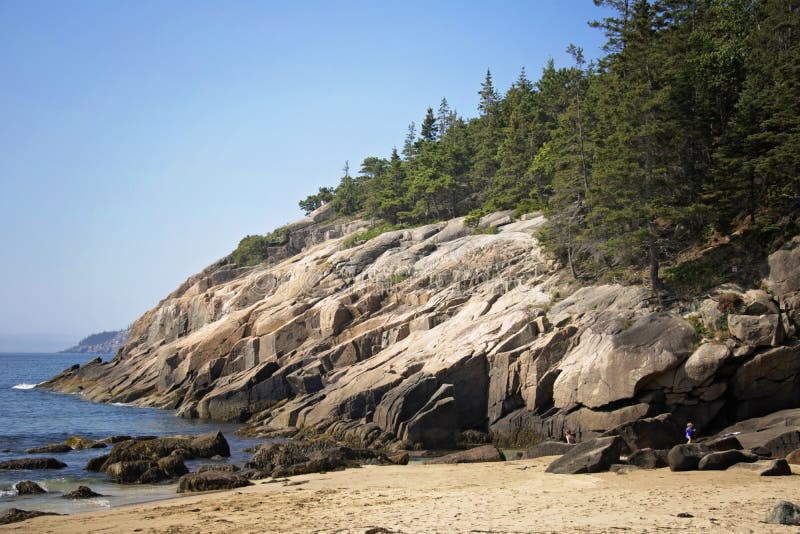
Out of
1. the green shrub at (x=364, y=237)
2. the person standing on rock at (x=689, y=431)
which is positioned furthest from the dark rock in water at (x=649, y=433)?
the green shrub at (x=364, y=237)

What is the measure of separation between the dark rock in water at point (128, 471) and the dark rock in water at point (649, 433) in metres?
17.8

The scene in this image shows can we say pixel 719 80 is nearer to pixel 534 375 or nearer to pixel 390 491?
pixel 534 375

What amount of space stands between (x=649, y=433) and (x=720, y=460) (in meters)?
4.81

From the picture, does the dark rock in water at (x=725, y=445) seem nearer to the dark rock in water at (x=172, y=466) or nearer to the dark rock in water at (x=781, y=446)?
the dark rock in water at (x=781, y=446)

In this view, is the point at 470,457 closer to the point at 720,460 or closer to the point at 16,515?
the point at 720,460

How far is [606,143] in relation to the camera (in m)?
34.6

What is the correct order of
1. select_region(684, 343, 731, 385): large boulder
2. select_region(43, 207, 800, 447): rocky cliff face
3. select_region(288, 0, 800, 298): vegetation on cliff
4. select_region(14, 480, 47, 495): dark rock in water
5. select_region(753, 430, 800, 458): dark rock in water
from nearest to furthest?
select_region(753, 430, 800, 458): dark rock in water, select_region(14, 480, 47, 495): dark rock in water, select_region(684, 343, 731, 385): large boulder, select_region(43, 207, 800, 447): rocky cliff face, select_region(288, 0, 800, 298): vegetation on cliff

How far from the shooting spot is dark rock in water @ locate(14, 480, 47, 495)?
22625 millimetres

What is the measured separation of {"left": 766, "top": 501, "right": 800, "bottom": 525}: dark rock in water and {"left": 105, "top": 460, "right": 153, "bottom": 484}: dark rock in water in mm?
20926

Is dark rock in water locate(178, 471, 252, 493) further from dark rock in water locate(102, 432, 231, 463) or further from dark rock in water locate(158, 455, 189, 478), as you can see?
dark rock in water locate(102, 432, 231, 463)

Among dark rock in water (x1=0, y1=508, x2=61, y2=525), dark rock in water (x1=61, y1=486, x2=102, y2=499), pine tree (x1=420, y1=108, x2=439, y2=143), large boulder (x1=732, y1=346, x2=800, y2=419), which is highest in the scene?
pine tree (x1=420, y1=108, x2=439, y2=143)

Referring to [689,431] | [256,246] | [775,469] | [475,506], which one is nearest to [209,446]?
[475,506]

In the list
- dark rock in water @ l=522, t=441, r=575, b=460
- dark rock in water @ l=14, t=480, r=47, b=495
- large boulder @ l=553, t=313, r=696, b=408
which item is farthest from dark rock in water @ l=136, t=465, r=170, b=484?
large boulder @ l=553, t=313, r=696, b=408

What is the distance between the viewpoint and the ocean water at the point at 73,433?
21.7m
